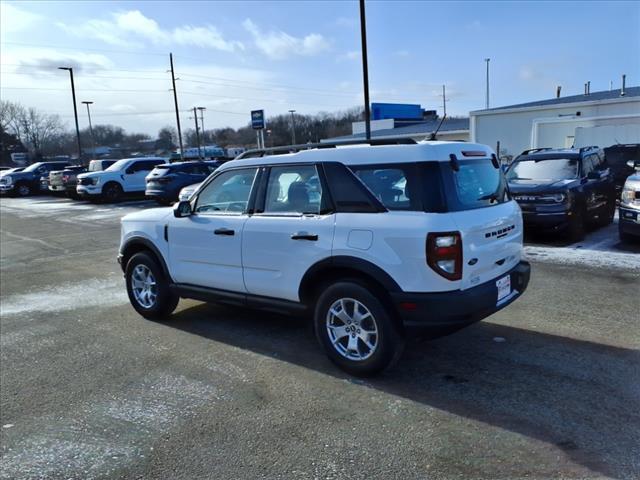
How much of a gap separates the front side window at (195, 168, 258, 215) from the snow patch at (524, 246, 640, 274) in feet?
17.2

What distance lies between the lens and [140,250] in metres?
5.97

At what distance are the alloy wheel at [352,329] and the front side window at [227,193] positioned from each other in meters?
1.42

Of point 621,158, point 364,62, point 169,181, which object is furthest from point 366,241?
point 169,181

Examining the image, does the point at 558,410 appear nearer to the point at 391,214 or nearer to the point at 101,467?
the point at 391,214

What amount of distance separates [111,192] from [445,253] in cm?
2128

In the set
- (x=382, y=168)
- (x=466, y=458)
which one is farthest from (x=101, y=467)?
(x=382, y=168)

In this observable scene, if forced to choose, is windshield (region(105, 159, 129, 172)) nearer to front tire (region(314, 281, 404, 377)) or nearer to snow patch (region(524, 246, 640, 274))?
snow patch (region(524, 246, 640, 274))

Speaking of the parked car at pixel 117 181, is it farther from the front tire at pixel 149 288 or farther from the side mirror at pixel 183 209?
the side mirror at pixel 183 209

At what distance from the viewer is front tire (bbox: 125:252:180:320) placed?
5.73 metres

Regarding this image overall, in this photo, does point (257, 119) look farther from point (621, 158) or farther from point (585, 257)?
point (585, 257)

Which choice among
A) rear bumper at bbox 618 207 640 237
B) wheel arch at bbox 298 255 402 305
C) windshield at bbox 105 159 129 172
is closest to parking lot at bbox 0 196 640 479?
wheel arch at bbox 298 255 402 305

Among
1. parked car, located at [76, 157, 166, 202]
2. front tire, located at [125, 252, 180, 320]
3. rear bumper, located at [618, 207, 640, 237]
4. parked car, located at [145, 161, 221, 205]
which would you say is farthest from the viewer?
parked car, located at [76, 157, 166, 202]

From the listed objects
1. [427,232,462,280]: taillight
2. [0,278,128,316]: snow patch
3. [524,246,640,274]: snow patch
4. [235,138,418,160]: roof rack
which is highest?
[235,138,418,160]: roof rack

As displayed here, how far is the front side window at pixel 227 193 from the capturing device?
16.1ft
